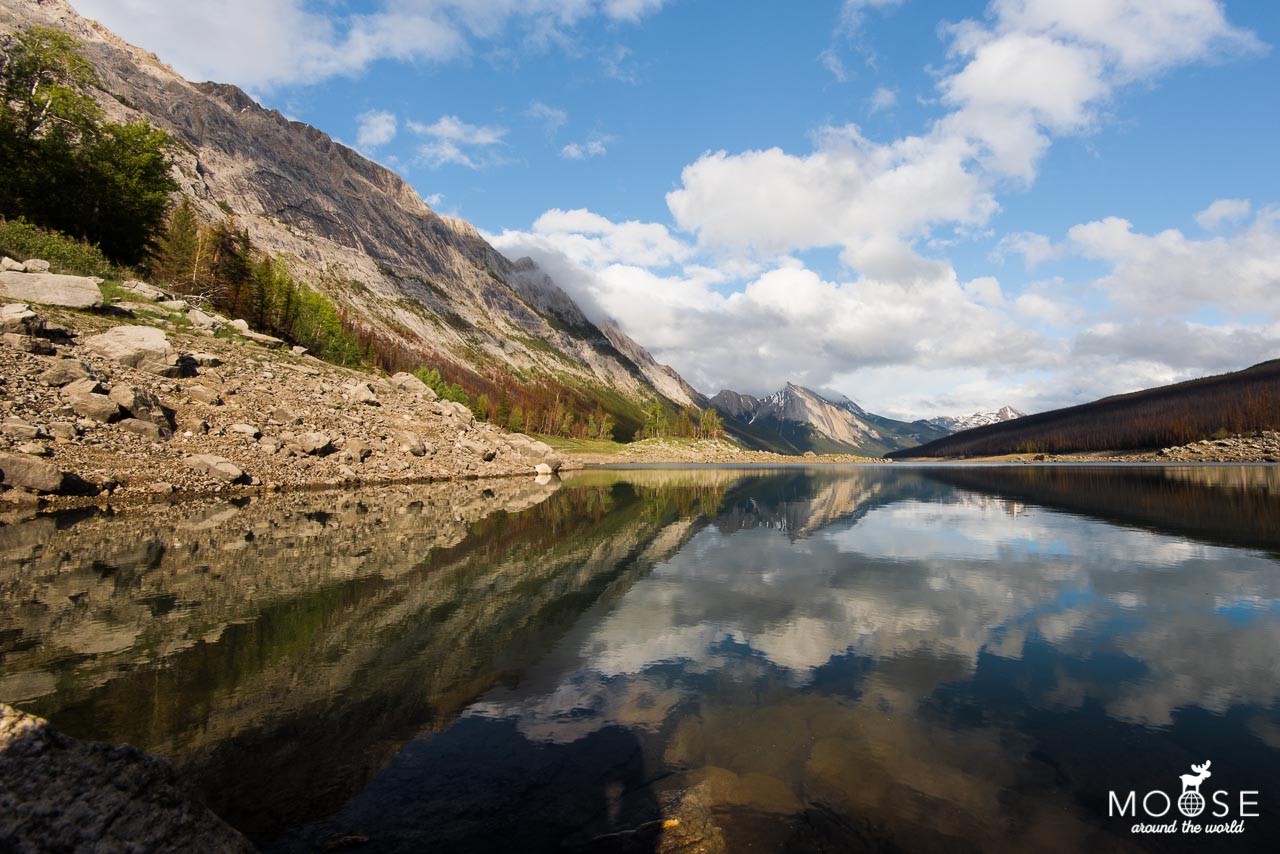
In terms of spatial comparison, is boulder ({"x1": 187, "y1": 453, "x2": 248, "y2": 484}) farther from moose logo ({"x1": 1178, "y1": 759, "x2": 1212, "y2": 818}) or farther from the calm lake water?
moose logo ({"x1": 1178, "y1": 759, "x2": 1212, "y2": 818})

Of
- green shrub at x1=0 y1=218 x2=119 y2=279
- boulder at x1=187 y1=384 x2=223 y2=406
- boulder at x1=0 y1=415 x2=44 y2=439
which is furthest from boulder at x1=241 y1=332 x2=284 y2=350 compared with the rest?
boulder at x1=0 y1=415 x2=44 y2=439

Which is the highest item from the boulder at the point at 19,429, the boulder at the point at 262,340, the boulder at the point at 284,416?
the boulder at the point at 262,340

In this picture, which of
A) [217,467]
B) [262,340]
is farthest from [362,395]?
[217,467]

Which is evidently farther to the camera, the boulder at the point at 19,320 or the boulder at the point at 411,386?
the boulder at the point at 411,386

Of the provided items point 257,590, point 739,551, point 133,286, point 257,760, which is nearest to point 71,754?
point 257,760

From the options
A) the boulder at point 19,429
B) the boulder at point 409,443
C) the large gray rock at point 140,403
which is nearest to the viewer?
the boulder at point 19,429

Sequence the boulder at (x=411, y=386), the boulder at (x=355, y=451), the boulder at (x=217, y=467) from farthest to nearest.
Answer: the boulder at (x=411, y=386)
the boulder at (x=355, y=451)
the boulder at (x=217, y=467)

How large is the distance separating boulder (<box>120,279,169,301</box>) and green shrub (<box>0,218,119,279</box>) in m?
2.19

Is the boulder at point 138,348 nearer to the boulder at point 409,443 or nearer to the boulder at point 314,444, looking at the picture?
the boulder at point 314,444

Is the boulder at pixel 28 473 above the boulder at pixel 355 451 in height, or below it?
below

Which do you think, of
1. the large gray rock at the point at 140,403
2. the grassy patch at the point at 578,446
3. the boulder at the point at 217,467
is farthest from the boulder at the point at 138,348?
the grassy patch at the point at 578,446

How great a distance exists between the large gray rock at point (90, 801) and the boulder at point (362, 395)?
54891 mm

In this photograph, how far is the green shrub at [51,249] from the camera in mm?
44906

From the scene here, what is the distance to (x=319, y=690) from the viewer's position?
10.0m
